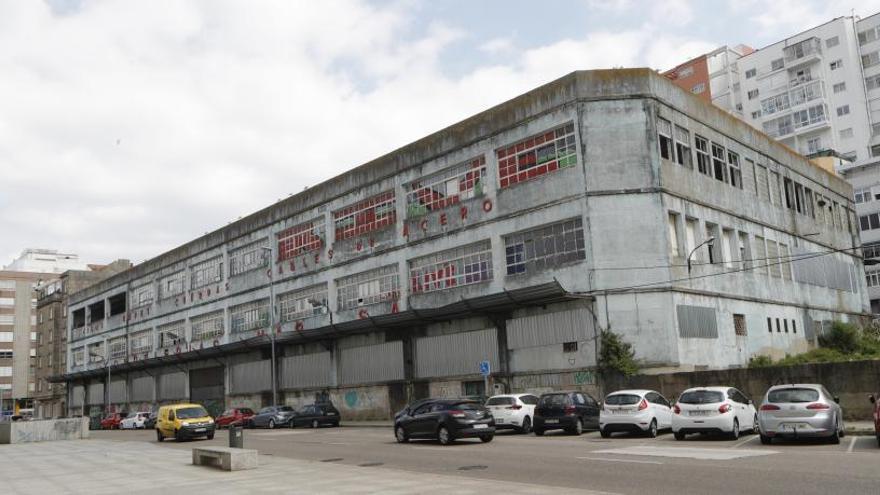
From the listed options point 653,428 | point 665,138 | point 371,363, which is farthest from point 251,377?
point 653,428

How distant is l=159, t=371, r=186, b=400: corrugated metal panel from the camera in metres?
62.4

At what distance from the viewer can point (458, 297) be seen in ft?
124

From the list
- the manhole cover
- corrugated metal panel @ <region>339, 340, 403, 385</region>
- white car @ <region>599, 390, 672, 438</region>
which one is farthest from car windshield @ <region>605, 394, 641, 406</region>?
corrugated metal panel @ <region>339, 340, 403, 385</region>

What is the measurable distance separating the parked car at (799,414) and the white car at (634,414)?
160 inches

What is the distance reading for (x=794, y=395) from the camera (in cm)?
1764

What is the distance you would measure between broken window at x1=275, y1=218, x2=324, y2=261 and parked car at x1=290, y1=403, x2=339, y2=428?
12049mm

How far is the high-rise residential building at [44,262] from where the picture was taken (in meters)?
130

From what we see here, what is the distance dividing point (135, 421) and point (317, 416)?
66.3 feet

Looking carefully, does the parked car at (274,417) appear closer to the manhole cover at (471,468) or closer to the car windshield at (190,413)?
the car windshield at (190,413)

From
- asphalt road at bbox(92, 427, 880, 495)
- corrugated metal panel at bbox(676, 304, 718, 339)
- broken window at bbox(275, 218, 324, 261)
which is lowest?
asphalt road at bbox(92, 427, 880, 495)

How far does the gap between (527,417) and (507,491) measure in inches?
591

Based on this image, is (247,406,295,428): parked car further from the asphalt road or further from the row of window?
the row of window

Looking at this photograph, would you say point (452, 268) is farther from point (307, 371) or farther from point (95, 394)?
point (95, 394)

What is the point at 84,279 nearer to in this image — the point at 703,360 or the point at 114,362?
the point at 114,362
